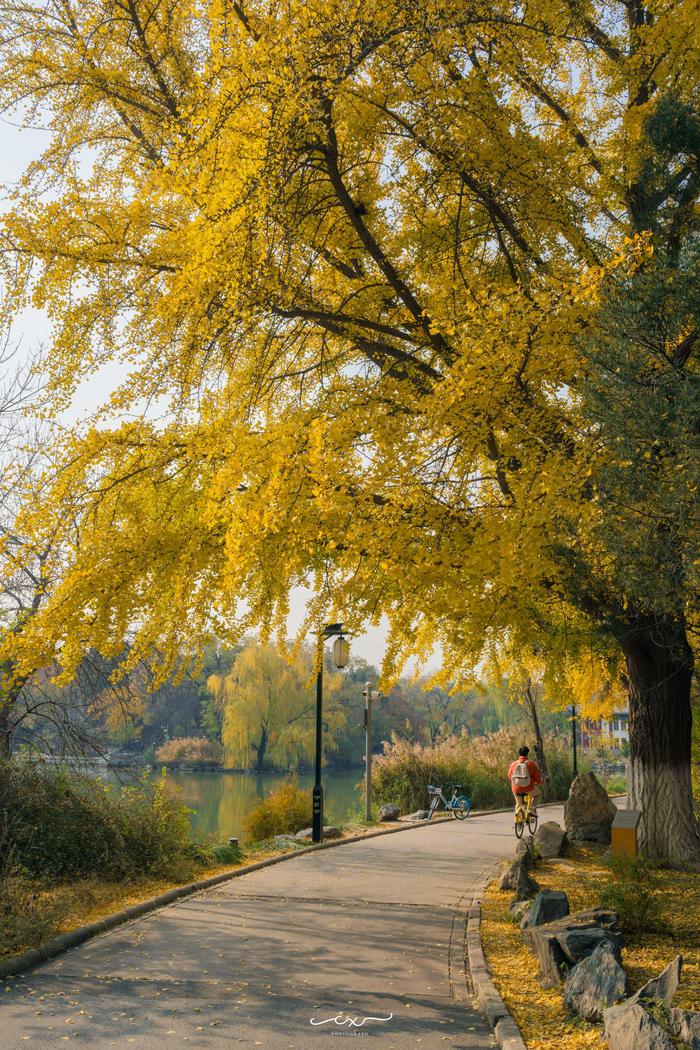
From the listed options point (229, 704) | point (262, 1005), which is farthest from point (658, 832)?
point (229, 704)

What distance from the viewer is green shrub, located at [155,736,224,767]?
54.5 m

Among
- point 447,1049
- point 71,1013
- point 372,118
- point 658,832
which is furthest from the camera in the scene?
point 658,832

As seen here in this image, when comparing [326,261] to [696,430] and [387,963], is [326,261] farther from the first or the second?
[387,963]

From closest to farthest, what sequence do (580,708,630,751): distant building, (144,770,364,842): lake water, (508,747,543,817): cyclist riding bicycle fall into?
(508,747,543,817): cyclist riding bicycle < (144,770,364,842): lake water < (580,708,630,751): distant building

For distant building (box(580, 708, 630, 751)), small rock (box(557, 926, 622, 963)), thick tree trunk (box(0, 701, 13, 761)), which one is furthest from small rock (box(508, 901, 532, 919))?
thick tree trunk (box(0, 701, 13, 761))

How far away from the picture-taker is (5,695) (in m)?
11.7

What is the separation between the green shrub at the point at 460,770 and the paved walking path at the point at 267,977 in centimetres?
1284

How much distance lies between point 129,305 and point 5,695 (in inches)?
201

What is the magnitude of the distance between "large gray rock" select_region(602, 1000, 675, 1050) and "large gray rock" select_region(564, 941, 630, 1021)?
548mm

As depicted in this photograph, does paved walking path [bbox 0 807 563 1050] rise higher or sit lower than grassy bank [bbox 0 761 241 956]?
lower

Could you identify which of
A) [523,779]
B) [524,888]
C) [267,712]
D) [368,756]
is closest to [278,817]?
[368,756]

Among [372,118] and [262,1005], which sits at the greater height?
[372,118]

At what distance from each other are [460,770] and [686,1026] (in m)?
21.3

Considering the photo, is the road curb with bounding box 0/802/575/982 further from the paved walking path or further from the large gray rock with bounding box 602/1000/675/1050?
the large gray rock with bounding box 602/1000/675/1050
